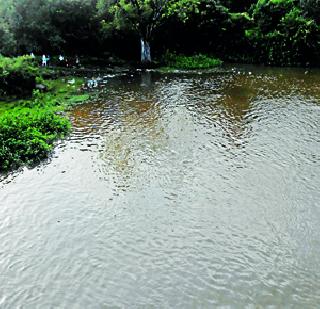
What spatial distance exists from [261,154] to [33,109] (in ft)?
39.6

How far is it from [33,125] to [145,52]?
17.7 m

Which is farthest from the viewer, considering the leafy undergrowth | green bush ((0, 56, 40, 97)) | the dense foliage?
the dense foliage

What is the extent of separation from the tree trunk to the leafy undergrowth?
9.99 metres

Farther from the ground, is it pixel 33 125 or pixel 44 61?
pixel 44 61

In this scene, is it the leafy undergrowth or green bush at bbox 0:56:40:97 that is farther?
green bush at bbox 0:56:40:97

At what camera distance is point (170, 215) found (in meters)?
12.0

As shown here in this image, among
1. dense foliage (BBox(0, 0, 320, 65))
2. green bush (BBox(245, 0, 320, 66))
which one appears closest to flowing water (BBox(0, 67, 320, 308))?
green bush (BBox(245, 0, 320, 66))

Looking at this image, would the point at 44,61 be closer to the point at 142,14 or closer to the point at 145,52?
the point at 145,52

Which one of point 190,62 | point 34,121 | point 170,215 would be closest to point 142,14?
point 190,62

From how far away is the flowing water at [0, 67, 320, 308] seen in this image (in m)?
9.33

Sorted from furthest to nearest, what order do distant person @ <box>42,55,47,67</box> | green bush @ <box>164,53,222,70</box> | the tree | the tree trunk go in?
the tree trunk, green bush @ <box>164,53,222,70</box>, distant person @ <box>42,55,47,67</box>, the tree

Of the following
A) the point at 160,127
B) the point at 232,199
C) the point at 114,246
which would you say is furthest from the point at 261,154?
the point at 114,246

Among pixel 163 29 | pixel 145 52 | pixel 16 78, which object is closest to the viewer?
pixel 16 78

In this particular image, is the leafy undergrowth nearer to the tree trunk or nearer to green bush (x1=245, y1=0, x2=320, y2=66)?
the tree trunk
